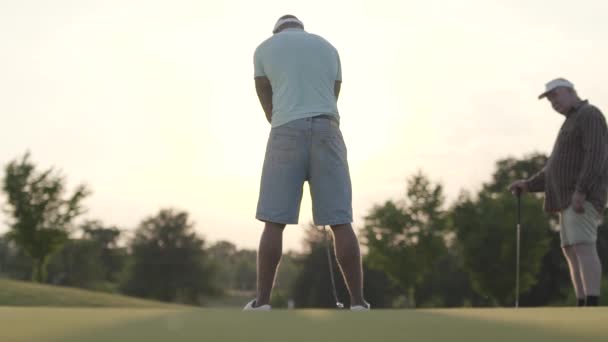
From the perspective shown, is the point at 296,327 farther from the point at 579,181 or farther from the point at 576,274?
the point at 576,274

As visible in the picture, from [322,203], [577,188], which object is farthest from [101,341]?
[577,188]

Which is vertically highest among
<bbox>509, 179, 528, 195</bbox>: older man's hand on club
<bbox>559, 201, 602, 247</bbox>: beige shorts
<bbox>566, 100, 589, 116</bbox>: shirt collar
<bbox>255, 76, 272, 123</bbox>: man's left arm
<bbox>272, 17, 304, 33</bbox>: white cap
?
<bbox>272, 17, 304, 33</bbox>: white cap

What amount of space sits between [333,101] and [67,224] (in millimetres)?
37798

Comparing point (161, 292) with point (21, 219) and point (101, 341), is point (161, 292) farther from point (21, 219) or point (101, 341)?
point (101, 341)

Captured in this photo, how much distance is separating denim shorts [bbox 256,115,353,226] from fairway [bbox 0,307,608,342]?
8.92 ft

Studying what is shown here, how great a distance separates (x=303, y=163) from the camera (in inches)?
243

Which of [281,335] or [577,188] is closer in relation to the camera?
[281,335]

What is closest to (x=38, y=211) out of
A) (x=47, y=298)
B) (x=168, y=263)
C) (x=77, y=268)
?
(x=47, y=298)

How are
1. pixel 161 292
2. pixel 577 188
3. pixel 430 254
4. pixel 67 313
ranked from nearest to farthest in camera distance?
1. pixel 67 313
2. pixel 577 188
3. pixel 430 254
4. pixel 161 292

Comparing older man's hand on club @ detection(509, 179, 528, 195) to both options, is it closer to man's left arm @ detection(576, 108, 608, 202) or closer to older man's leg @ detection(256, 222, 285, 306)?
man's left arm @ detection(576, 108, 608, 202)

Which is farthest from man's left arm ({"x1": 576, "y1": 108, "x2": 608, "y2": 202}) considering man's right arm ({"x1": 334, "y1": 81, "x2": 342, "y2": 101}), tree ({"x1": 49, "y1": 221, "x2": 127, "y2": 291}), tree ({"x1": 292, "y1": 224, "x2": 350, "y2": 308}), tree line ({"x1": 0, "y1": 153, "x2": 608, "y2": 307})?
tree ({"x1": 49, "y1": 221, "x2": 127, "y2": 291})

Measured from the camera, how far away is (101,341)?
259 centimetres

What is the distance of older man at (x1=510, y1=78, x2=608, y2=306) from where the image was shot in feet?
25.7

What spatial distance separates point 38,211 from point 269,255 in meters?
38.0
